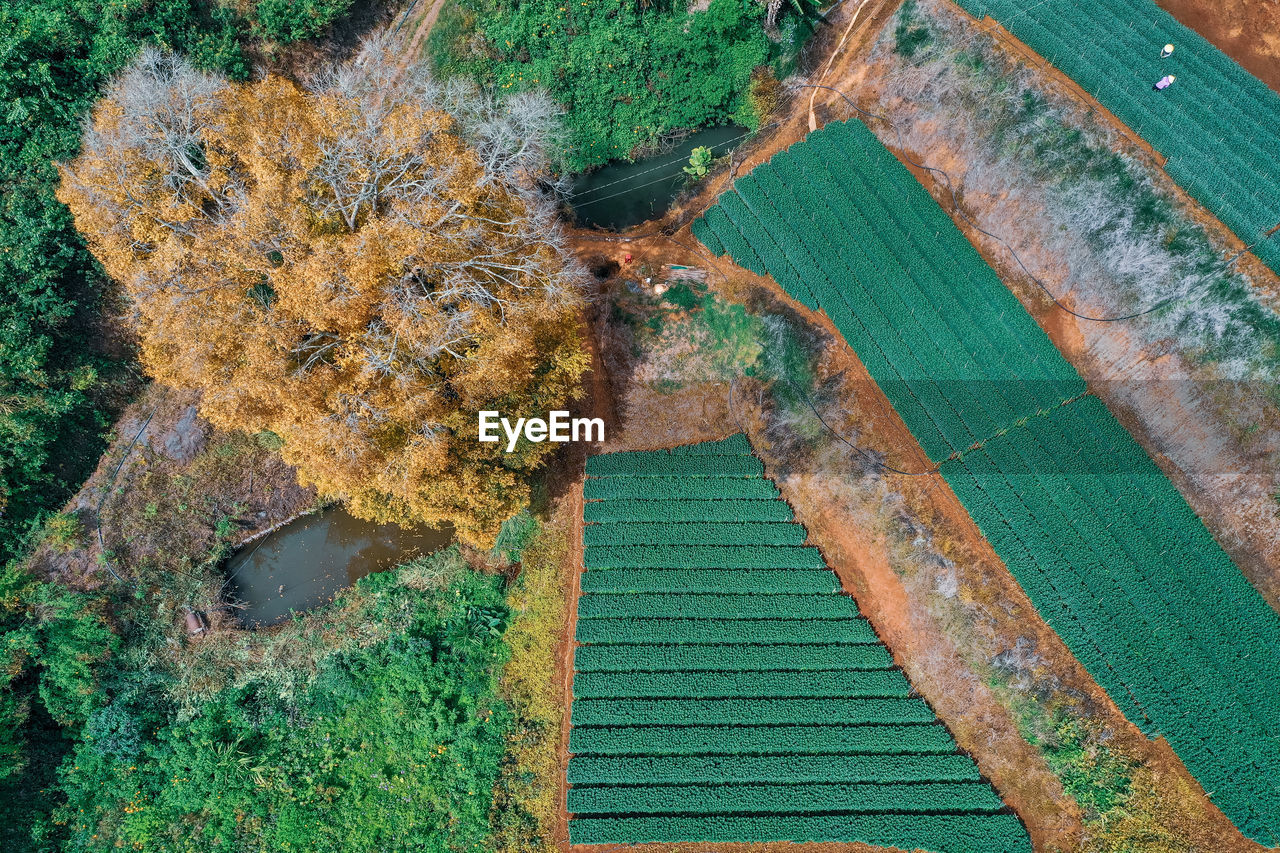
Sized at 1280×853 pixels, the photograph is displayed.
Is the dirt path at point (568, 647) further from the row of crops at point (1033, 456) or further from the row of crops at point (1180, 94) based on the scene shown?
the row of crops at point (1180, 94)

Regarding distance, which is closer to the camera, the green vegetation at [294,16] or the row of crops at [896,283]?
the row of crops at [896,283]

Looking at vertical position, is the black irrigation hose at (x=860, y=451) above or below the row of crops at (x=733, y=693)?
above

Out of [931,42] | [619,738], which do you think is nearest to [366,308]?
[619,738]

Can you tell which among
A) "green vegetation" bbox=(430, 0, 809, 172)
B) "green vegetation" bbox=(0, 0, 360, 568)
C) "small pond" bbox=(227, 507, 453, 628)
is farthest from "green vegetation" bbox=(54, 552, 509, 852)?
"green vegetation" bbox=(430, 0, 809, 172)

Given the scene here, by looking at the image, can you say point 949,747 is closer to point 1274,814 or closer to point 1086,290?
point 1274,814

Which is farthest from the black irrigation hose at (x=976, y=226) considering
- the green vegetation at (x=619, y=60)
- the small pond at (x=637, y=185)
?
the small pond at (x=637, y=185)
